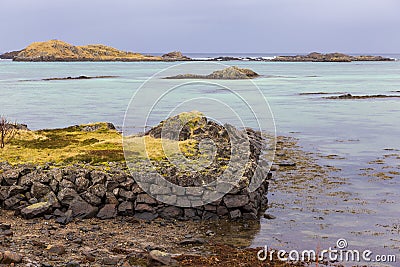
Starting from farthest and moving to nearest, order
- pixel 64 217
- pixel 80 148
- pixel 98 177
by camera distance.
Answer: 1. pixel 80 148
2. pixel 98 177
3. pixel 64 217

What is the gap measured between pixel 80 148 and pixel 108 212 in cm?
448

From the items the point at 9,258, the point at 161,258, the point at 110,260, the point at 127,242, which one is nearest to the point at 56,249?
the point at 9,258

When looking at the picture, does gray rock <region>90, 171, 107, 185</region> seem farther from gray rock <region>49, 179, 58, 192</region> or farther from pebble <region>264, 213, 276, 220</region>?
pebble <region>264, 213, 276, 220</region>

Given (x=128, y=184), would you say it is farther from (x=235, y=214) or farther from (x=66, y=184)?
(x=235, y=214)

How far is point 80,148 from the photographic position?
762 inches

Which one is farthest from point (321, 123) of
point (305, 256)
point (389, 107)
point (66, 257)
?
point (66, 257)

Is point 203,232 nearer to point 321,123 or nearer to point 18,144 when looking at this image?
point 18,144

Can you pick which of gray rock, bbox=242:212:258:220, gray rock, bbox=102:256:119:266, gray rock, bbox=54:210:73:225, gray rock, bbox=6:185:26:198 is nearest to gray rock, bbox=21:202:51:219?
gray rock, bbox=54:210:73:225

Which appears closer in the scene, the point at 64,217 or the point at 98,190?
the point at 64,217

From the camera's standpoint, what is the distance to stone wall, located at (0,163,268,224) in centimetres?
1562

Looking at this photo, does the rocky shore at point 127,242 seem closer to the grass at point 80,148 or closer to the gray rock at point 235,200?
the gray rock at point 235,200

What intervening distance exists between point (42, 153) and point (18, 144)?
187 cm

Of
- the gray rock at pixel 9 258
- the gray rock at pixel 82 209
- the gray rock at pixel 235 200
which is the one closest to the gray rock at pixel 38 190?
the gray rock at pixel 82 209

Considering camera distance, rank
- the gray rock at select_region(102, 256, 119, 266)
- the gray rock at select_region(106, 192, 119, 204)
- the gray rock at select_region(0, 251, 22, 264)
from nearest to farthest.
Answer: the gray rock at select_region(0, 251, 22, 264) < the gray rock at select_region(102, 256, 119, 266) < the gray rock at select_region(106, 192, 119, 204)
